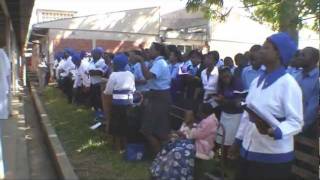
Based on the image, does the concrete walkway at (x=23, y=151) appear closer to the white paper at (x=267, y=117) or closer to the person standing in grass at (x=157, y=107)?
the person standing in grass at (x=157, y=107)

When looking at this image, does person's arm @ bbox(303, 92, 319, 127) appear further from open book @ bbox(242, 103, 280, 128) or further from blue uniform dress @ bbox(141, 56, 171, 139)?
blue uniform dress @ bbox(141, 56, 171, 139)

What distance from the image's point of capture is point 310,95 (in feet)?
17.2

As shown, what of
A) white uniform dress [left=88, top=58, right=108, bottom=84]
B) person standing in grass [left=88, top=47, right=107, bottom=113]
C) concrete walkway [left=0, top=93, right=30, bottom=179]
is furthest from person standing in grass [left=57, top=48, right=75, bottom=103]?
white uniform dress [left=88, top=58, right=108, bottom=84]

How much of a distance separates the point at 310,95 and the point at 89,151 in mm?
4291

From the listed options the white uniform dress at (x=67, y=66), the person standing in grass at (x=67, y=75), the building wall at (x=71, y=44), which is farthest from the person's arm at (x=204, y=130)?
the building wall at (x=71, y=44)

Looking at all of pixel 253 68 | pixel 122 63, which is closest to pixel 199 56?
pixel 122 63

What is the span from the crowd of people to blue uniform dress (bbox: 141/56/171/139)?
14 millimetres

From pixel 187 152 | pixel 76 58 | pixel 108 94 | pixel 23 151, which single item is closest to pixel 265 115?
pixel 187 152

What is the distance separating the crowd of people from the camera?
11.9ft

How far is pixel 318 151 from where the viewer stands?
4891 millimetres

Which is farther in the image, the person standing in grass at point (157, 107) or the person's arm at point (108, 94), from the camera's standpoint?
the person's arm at point (108, 94)

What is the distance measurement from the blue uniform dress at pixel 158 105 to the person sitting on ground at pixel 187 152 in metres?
1.28

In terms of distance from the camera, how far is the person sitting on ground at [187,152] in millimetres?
5746

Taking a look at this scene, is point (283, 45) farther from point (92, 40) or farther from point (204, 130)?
point (92, 40)
